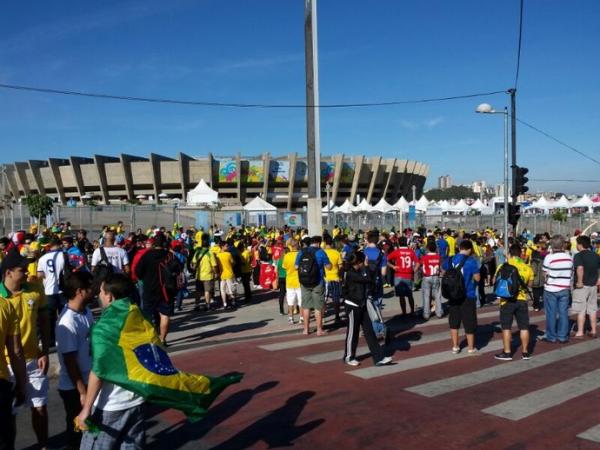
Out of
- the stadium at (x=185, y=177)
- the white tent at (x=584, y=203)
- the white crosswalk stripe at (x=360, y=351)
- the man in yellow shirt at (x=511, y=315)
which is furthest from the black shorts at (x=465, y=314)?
the stadium at (x=185, y=177)

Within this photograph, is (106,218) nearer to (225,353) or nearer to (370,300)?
(225,353)

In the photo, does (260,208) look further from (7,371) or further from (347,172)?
(347,172)

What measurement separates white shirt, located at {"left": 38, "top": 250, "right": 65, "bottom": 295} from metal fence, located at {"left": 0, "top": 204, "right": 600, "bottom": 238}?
1423 centimetres

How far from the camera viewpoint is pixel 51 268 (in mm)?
8750

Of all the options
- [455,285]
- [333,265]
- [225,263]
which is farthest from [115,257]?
[455,285]

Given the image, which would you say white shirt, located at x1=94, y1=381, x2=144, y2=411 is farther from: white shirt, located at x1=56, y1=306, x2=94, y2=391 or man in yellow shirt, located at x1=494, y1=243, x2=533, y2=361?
man in yellow shirt, located at x1=494, y1=243, x2=533, y2=361

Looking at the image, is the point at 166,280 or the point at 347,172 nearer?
the point at 166,280

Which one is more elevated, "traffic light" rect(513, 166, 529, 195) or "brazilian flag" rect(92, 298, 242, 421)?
"traffic light" rect(513, 166, 529, 195)

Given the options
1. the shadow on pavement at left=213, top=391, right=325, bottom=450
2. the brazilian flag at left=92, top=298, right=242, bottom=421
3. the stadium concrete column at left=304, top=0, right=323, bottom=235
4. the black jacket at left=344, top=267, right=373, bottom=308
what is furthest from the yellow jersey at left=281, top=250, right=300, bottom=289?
the brazilian flag at left=92, top=298, right=242, bottom=421

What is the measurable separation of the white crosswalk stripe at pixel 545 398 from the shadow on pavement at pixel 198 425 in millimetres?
2816

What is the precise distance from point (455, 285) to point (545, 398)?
230cm

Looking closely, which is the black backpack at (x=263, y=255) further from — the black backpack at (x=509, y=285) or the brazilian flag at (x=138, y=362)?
the brazilian flag at (x=138, y=362)

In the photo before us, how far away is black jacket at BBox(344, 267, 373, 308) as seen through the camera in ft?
25.3

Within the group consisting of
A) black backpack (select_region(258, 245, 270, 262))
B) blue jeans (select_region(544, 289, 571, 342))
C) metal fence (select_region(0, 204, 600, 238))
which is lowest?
blue jeans (select_region(544, 289, 571, 342))
